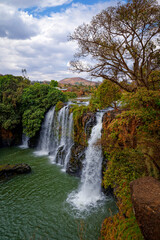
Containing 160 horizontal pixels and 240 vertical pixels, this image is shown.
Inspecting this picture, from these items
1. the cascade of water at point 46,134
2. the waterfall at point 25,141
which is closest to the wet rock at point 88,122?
the cascade of water at point 46,134

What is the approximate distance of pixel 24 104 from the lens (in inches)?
692

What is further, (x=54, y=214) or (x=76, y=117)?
(x=76, y=117)

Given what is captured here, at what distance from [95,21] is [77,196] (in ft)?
30.9

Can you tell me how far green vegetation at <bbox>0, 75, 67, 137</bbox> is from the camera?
16.0m

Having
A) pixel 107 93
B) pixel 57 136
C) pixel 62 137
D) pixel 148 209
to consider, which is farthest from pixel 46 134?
pixel 148 209

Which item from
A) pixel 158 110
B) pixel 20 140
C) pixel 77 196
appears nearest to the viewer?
pixel 158 110

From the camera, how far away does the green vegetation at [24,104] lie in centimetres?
1595

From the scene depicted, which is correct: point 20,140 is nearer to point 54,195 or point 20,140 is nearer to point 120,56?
point 54,195

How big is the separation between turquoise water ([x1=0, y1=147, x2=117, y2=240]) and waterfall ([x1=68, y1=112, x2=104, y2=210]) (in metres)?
0.44

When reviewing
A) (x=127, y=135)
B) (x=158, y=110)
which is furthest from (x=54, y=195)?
(x=158, y=110)

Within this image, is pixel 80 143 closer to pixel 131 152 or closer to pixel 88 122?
pixel 88 122

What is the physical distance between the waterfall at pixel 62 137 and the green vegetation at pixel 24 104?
8.02 feet

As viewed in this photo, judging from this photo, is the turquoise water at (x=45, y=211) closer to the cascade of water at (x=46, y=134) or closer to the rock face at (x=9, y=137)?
the cascade of water at (x=46, y=134)

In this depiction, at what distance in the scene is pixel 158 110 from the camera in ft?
15.0
